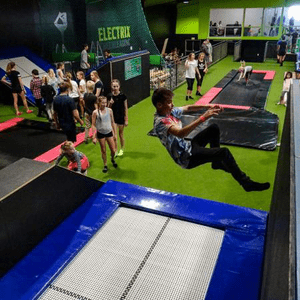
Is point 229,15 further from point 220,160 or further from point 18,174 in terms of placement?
point 18,174

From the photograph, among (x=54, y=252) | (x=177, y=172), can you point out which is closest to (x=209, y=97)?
(x=177, y=172)

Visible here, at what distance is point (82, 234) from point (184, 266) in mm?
1216

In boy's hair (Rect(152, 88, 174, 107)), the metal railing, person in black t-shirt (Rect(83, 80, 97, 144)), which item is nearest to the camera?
boy's hair (Rect(152, 88, 174, 107))

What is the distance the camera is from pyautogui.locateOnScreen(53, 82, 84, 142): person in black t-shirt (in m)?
5.14

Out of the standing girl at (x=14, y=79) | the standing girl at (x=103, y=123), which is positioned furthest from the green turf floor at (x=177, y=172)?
the standing girl at (x=14, y=79)

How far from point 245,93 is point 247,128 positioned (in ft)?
13.2

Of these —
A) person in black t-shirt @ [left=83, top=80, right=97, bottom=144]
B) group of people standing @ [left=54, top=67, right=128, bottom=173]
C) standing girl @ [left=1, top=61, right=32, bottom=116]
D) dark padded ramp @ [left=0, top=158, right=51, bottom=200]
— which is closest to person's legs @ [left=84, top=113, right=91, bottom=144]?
person in black t-shirt @ [left=83, top=80, right=97, bottom=144]

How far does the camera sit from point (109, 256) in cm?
317

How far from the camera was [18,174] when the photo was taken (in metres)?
3.39

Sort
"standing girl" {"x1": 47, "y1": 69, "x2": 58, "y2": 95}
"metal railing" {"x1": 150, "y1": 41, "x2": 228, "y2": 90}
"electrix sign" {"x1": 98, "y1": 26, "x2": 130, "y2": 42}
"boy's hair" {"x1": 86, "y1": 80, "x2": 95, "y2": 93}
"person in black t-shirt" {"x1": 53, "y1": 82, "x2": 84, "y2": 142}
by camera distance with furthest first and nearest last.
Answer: "electrix sign" {"x1": 98, "y1": 26, "x2": 130, "y2": 42}
"metal railing" {"x1": 150, "y1": 41, "x2": 228, "y2": 90}
"standing girl" {"x1": 47, "y1": 69, "x2": 58, "y2": 95}
"boy's hair" {"x1": 86, "y1": 80, "x2": 95, "y2": 93}
"person in black t-shirt" {"x1": 53, "y1": 82, "x2": 84, "y2": 142}

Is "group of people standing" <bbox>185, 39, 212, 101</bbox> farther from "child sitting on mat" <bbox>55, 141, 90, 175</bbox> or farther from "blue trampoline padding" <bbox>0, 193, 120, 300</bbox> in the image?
"blue trampoline padding" <bbox>0, 193, 120, 300</bbox>

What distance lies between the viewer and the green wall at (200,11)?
1767cm

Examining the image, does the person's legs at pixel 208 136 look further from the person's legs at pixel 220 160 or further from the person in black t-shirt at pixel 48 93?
the person in black t-shirt at pixel 48 93

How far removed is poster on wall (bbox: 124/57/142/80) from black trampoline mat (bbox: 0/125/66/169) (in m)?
2.95
